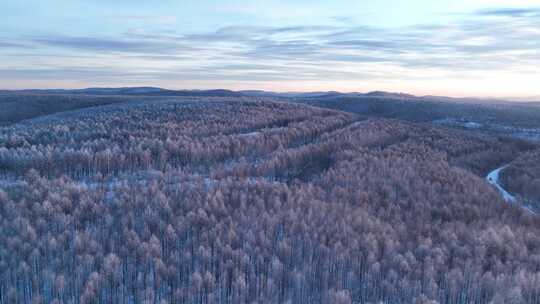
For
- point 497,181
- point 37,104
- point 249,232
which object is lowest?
point 497,181

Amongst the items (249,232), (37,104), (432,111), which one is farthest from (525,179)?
(37,104)

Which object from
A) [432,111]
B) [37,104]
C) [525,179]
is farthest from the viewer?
[432,111]

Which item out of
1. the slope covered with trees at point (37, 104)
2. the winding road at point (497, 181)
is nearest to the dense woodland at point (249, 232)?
the winding road at point (497, 181)

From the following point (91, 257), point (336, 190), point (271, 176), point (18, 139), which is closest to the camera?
point (91, 257)

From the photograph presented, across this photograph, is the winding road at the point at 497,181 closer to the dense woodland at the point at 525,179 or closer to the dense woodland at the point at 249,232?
the dense woodland at the point at 525,179

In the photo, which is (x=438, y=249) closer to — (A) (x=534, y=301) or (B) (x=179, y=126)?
(A) (x=534, y=301)

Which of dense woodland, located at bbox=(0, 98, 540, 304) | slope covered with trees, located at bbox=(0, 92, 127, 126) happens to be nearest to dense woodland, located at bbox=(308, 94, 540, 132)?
slope covered with trees, located at bbox=(0, 92, 127, 126)

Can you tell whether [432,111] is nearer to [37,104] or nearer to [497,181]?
[37,104]

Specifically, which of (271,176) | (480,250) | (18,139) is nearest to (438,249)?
(480,250)
